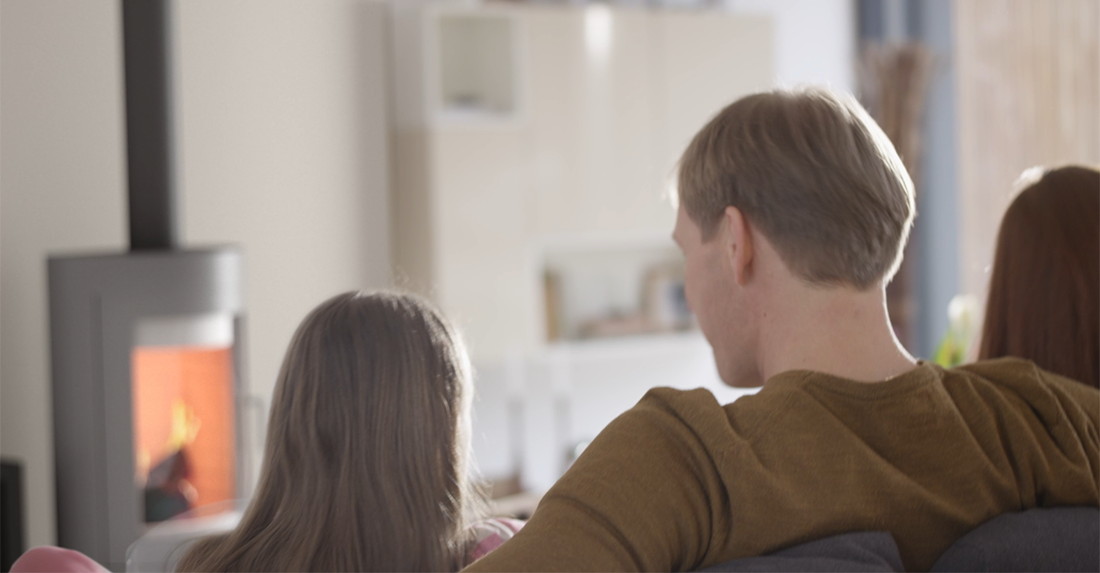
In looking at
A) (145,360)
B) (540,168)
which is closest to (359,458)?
(145,360)

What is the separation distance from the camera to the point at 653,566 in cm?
83

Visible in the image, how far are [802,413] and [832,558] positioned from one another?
12 centimetres

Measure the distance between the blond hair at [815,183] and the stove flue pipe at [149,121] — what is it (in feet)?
6.53

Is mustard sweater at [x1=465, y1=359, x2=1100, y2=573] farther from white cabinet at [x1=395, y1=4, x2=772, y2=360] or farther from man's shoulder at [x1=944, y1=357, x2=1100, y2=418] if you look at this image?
white cabinet at [x1=395, y1=4, x2=772, y2=360]

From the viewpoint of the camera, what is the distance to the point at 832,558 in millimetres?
863

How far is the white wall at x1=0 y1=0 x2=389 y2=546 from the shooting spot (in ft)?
9.17

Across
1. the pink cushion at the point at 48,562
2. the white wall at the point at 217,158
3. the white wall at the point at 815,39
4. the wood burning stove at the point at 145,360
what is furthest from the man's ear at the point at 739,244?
the white wall at the point at 815,39

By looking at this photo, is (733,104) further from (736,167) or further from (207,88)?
(207,88)

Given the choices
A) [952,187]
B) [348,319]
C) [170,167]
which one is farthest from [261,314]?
[952,187]

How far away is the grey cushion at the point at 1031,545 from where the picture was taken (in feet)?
Answer: 3.01

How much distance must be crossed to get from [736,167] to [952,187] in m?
4.33

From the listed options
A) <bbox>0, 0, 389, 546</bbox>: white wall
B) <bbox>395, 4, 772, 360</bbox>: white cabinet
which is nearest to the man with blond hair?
<bbox>0, 0, 389, 546</bbox>: white wall

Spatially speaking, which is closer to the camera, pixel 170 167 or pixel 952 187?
pixel 170 167

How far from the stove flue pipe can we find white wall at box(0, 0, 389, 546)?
0.81 feet
